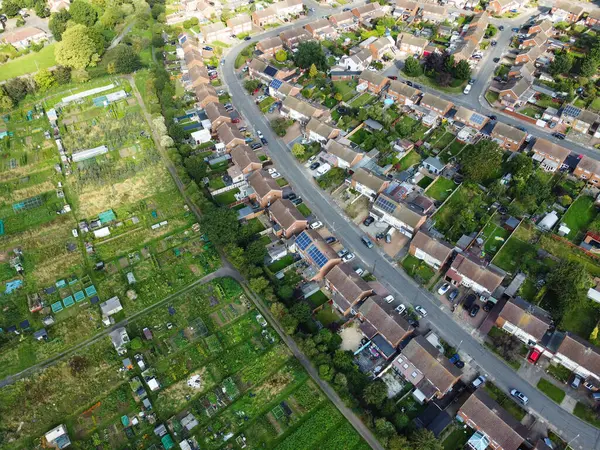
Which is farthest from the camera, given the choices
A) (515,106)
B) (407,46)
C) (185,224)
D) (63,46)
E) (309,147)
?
(407,46)

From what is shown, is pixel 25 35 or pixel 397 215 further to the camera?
pixel 25 35

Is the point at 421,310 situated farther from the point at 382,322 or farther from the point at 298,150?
the point at 298,150

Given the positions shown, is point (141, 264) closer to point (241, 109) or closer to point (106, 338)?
point (106, 338)

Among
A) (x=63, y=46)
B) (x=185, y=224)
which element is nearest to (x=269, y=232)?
(x=185, y=224)

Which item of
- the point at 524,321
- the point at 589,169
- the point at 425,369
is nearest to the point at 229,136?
the point at 425,369

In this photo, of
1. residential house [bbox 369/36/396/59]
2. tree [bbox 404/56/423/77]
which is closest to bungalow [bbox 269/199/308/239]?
tree [bbox 404/56/423/77]

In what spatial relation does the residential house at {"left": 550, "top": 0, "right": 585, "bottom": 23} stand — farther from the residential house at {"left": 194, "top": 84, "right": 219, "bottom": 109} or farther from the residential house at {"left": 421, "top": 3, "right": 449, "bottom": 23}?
the residential house at {"left": 194, "top": 84, "right": 219, "bottom": 109}
